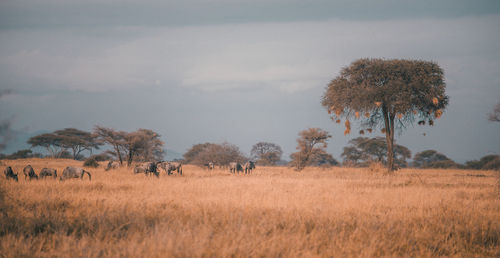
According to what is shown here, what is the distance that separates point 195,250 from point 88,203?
4.21 m

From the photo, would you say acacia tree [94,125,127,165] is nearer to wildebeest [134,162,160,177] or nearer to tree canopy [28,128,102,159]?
wildebeest [134,162,160,177]

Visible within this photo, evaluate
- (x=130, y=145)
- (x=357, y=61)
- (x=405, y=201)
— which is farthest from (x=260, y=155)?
(x=405, y=201)

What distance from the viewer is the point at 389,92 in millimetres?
21062

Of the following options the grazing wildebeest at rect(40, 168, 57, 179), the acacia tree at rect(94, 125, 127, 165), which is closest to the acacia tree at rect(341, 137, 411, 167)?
the acacia tree at rect(94, 125, 127, 165)

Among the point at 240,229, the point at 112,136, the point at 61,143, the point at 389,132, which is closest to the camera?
the point at 240,229

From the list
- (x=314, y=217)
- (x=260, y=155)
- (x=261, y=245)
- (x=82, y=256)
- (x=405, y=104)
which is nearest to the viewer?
(x=82, y=256)

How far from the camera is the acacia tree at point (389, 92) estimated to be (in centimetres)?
2100

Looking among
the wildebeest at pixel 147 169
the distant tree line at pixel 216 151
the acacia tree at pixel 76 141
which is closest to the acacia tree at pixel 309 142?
the distant tree line at pixel 216 151

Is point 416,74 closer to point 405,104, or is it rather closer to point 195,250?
point 405,104

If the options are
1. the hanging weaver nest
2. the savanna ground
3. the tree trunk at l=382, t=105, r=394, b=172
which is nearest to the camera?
the savanna ground

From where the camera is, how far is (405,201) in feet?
28.6

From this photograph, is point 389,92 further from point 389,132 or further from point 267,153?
point 267,153

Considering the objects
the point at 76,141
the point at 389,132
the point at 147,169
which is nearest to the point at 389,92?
the point at 389,132

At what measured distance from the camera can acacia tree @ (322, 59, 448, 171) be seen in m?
21.0
